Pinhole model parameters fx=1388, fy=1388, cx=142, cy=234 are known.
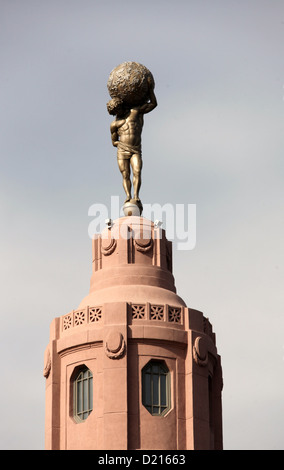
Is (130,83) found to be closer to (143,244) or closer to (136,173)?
(136,173)

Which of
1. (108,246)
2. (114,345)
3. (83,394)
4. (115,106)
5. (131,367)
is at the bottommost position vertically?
(83,394)

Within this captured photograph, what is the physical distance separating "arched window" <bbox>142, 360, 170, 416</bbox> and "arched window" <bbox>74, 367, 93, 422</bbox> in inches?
78.6

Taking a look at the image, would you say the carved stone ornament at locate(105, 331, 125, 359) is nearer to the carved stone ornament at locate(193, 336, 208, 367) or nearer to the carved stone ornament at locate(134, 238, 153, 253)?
the carved stone ornament at locate(193, 336, 208, 367)

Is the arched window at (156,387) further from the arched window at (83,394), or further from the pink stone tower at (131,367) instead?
the arched window at (83,394)

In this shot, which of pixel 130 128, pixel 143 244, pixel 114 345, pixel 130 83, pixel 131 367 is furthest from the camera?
pixel 130 128

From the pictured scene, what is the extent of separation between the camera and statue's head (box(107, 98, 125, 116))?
54.9 metres

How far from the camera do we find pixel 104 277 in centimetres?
5241

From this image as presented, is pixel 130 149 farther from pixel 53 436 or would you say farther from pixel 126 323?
pixel 53 436

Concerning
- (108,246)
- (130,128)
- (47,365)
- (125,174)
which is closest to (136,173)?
(125,174)

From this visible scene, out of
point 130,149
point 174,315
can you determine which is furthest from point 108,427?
point 130,149

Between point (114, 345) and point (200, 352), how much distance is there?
10.9ft

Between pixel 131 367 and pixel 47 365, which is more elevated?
pixel 47 365

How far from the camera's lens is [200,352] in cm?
5041
